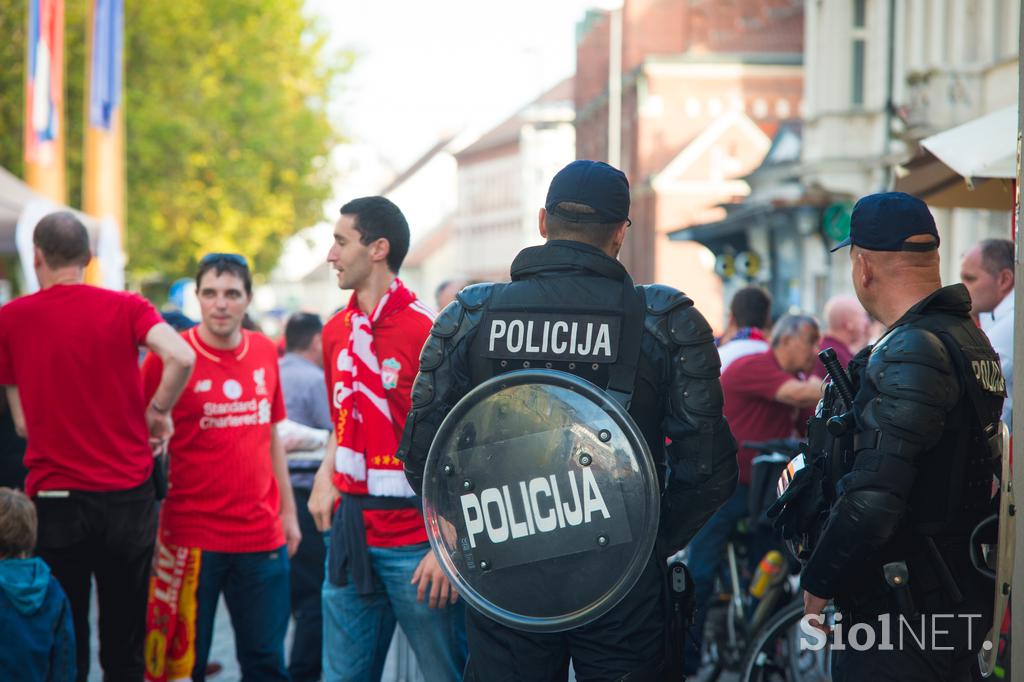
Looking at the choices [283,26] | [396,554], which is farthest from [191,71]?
[396,554]

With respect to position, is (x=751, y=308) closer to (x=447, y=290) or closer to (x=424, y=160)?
(x=447, y=290)

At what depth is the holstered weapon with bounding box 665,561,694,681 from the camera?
3912 mm

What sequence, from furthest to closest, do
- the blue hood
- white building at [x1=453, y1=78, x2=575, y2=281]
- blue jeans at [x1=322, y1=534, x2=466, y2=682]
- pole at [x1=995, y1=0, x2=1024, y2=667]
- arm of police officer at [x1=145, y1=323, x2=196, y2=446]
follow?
white building at [x1=453, y1=78, x2=575, y2=281], arm of police officer at [x1=145, y1=323, x2=196, y2=446], the blue hood, blue jeans at [x1=322, y1=534, x2=466, y2=682], pole at [x1=995, y1=0, x2=1024, y2=667]

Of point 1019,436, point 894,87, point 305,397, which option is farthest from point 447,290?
point 894,87

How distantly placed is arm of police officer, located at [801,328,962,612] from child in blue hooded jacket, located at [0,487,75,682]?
9.56 feet

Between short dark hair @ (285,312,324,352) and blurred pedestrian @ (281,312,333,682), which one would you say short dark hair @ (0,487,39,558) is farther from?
short dark hair @ (285,312,324,352)

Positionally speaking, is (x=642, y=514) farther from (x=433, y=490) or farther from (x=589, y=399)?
(x=433, y=490)

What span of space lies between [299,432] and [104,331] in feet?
7.82

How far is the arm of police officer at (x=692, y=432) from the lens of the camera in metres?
3.89

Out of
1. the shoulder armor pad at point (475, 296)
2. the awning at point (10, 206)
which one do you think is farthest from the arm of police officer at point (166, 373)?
the awning at point (10, 206)

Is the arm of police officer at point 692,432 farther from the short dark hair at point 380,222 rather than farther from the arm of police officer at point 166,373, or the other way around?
the arm of police officer at point 166,373

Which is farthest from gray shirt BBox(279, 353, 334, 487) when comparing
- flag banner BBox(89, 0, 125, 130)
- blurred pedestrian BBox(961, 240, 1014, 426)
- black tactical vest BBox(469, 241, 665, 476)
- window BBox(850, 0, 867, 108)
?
window BBox(850, 0, 867, 108)

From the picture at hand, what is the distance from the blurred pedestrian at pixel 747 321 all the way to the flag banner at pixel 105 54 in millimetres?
14363

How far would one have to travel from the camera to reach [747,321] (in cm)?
917
